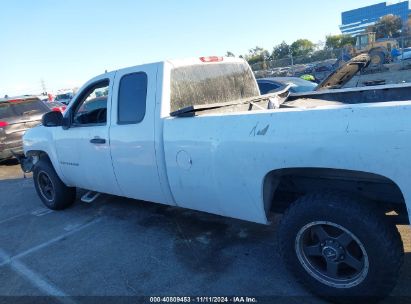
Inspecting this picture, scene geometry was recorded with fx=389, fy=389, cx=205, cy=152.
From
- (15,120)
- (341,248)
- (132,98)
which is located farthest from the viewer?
(15,120)

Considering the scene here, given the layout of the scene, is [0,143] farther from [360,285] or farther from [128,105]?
[360,285]

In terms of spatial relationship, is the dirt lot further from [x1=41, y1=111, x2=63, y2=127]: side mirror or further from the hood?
the hood

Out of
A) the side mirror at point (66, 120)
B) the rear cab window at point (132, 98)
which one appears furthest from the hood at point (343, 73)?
the side mirror at point (66, 120)

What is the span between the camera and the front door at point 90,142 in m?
4.43

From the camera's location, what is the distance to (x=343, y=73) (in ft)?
23.0

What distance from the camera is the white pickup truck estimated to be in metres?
2.51

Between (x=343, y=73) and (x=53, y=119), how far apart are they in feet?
16.4

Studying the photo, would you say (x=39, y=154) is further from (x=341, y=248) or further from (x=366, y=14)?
(x=366, y=14)

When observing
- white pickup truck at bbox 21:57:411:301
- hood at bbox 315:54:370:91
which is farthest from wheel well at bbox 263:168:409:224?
hood at bbox 315:54:370:91

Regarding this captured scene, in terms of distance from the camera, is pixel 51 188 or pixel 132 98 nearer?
pixel 132 98

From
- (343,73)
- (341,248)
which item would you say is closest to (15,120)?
(343,73)

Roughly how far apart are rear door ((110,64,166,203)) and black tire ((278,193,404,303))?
153 cm

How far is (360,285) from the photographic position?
2719mm

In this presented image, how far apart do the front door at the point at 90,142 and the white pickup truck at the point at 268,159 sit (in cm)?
2
